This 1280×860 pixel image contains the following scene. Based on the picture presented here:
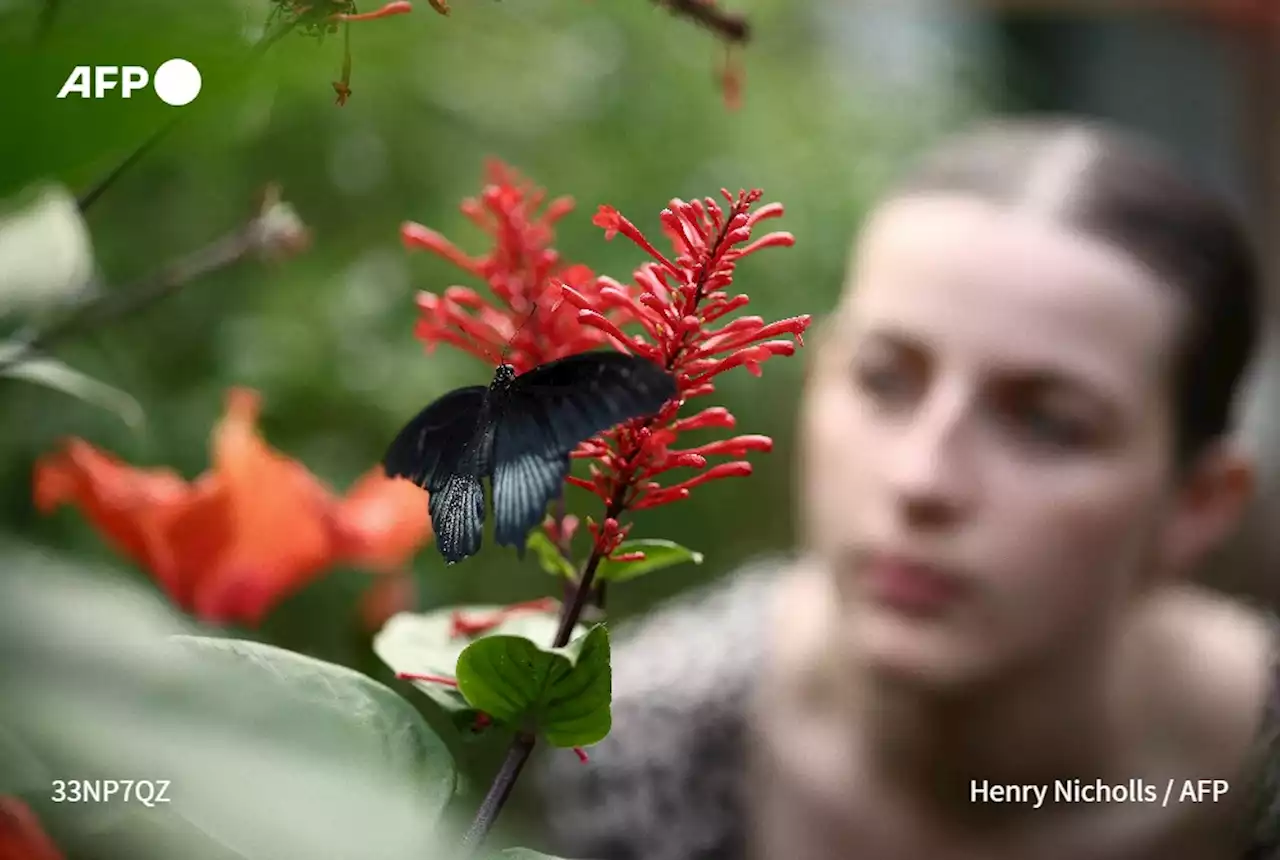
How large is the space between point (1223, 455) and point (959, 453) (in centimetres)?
20

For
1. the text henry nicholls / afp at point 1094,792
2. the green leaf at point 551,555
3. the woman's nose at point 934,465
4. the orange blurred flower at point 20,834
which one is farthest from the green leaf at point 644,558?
the text henry nicholls / afp at point 1094,792

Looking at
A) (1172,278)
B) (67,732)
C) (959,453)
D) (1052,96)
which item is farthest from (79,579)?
(1052,96)

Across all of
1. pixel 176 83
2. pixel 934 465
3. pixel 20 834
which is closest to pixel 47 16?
pixel 176 83

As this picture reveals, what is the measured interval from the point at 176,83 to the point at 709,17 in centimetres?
16

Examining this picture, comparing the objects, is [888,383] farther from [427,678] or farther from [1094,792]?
[427,678]

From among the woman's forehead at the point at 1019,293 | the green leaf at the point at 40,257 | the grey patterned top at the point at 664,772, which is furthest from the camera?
the grey patterned top at the point at 664,772

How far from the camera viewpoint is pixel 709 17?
0.90 ft

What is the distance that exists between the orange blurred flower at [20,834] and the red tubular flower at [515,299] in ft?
0.38

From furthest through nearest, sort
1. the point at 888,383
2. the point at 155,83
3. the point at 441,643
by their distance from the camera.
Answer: the point at 888,383
the point at 441,643
the point at 155,83

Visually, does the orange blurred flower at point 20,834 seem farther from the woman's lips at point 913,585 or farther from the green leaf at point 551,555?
the woman's lips at point 913,585

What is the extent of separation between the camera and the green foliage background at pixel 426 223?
1.86ft

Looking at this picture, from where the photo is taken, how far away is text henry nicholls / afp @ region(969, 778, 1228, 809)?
19.1 inches

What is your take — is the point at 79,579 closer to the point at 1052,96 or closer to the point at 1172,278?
the point at 1172,278

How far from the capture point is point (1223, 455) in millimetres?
567
